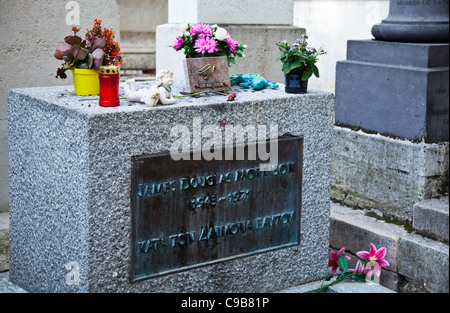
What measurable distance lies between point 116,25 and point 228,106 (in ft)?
5.33

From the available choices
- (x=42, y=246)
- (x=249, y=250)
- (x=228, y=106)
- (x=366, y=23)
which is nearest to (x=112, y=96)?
(x=228, y=106)

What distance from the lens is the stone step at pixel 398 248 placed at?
403 centimetres

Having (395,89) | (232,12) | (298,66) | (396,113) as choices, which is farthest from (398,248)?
(232,12)

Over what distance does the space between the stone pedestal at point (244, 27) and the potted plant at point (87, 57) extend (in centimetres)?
197

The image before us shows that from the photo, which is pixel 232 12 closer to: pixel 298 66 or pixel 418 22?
pixel 418 22

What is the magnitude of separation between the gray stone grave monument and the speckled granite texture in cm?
75

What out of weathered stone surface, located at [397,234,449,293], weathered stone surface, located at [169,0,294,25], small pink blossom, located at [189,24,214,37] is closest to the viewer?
small pink blossom, located at [189,24,214,37]

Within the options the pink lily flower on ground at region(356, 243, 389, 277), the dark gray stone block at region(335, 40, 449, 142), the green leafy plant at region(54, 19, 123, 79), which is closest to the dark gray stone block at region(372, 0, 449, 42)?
the dark gray stone block at region(335, 40, 449, 142)

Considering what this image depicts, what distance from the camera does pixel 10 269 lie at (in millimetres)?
Answer: 3838

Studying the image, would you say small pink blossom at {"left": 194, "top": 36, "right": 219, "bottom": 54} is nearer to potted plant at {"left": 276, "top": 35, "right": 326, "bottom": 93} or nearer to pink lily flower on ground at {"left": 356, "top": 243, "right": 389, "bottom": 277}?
potted plant at {"left": 276, "top": 35, "right": 326, "bottom": 93}

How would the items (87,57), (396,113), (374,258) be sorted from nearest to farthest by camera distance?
(87,57), (374,258), (396,113)

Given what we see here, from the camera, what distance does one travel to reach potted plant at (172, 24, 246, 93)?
145 inches

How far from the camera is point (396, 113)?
4586 mm

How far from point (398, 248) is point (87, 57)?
2269 mm
